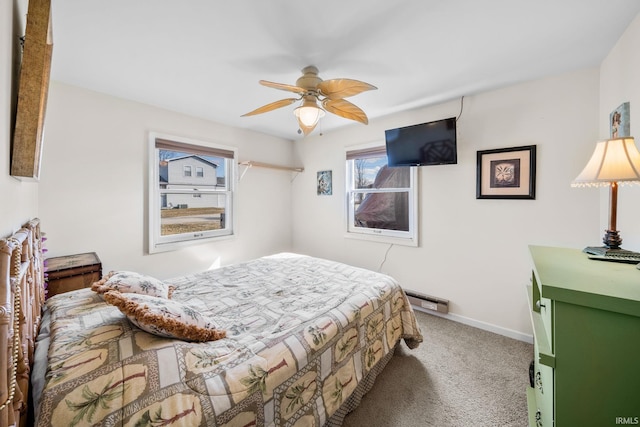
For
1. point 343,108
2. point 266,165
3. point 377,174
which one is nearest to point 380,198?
point 377,174

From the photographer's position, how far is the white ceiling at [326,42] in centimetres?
141

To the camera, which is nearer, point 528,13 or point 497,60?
point 528,13

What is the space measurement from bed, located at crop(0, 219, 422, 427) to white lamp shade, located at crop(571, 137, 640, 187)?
136cm

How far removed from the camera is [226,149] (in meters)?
3.45

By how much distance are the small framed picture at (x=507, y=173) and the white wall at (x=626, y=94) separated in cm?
47

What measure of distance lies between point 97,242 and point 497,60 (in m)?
3.90

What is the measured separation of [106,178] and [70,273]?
100 centimetres

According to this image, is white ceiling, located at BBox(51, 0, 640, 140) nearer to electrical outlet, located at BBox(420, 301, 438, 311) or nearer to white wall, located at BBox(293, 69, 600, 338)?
white wall, located at BBox(293, 69, 600, 338)

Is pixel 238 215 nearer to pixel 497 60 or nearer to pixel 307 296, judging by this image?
pixel 307 296

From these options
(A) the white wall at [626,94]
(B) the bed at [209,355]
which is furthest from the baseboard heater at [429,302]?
(A) the white wall at [626,94]

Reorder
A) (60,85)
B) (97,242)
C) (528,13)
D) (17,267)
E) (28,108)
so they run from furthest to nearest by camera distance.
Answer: (97,242), (60,85), (528,13), (28,108), (17,267)

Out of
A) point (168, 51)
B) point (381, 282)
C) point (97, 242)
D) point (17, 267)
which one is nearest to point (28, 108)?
point (17, 267)

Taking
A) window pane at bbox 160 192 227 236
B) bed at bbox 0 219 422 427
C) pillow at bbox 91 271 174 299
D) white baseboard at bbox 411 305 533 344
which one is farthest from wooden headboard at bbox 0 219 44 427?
white baseboard at bbox 411 305 533 344

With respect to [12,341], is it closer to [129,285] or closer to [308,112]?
[129,285]
